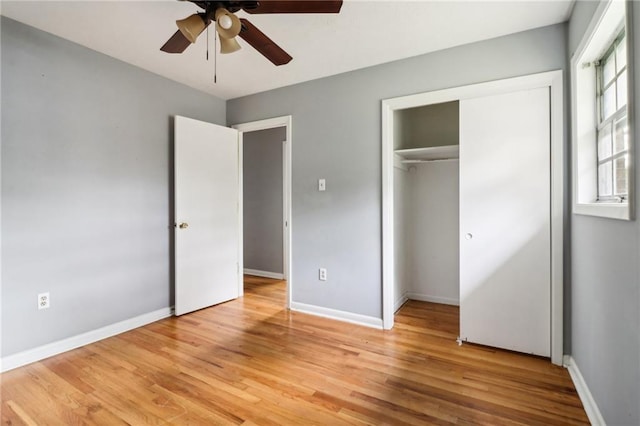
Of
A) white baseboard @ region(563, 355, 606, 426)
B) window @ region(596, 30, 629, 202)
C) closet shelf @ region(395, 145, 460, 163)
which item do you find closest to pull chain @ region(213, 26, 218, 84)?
closet shelf @ region(395, 145, 460, 163)

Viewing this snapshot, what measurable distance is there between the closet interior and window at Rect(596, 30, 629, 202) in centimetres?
140

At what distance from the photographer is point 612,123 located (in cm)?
164

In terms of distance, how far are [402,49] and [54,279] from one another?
10.6 feet

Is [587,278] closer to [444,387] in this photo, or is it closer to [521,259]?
[521,259]

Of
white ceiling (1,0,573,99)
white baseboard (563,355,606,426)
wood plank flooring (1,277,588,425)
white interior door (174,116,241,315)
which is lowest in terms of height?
wood plank flooring (1,277,588,425)

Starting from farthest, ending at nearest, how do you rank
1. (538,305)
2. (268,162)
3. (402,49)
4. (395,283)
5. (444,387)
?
1. (268,162)
2. (395,283)
3. (402,49)
4. (538,305)
5. (444,387)

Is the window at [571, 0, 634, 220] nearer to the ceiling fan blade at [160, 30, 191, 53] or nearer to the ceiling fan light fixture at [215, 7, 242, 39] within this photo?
the ceiling fan light fixture at [215, 7, 242, 39]

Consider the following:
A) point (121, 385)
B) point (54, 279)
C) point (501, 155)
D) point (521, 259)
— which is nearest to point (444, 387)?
point (521, 259)

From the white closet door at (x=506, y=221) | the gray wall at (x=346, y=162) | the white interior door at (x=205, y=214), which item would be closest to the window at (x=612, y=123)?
the white closet door at (x=506, y=221)

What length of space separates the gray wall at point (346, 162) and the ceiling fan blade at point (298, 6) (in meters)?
1.32

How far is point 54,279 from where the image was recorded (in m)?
2.34

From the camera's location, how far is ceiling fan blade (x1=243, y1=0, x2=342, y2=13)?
4.99 feet

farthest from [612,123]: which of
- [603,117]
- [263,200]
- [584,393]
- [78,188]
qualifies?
[263,200]

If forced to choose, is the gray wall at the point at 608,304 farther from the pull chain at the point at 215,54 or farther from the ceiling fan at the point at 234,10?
the pull chain at the point at 215,54
